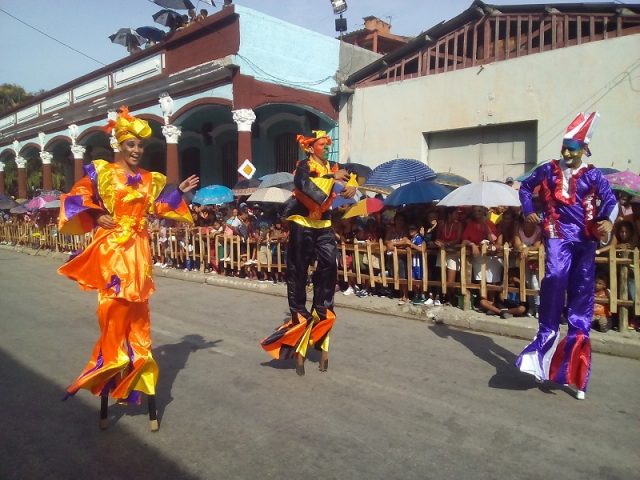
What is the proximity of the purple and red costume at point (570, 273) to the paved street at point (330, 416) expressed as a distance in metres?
0.27

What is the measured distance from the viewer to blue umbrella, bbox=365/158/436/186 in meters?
9.73

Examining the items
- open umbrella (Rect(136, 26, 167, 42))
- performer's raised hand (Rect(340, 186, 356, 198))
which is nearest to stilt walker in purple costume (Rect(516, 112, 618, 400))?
performer's raised hand (Rect(340, 186, 356, 198))

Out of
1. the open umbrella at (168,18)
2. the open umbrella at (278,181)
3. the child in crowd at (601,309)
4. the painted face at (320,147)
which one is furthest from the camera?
the open umbrella at (168,18)

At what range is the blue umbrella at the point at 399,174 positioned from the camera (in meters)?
9.73

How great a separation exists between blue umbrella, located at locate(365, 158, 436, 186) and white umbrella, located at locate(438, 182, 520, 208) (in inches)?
84.3

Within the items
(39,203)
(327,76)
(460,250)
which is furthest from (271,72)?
(39,203)

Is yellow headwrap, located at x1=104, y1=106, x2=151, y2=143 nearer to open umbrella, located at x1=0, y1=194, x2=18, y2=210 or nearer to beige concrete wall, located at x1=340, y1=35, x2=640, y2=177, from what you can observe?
beige concrete wall, located at x1=340, y1=35, x2=640, y2=177

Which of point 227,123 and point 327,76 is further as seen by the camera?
point 227,123

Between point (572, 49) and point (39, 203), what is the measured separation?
53.8ft

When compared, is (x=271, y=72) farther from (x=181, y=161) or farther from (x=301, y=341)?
(x=301, y=341)

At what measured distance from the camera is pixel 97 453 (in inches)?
129

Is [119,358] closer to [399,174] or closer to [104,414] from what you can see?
[104,414]

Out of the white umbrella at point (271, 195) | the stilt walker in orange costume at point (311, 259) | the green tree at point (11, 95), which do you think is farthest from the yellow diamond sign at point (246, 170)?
the green tree at point (11, 95)

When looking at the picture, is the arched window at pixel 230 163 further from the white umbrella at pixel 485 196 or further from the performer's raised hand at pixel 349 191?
the performer's raised hand at pixel 349 191
